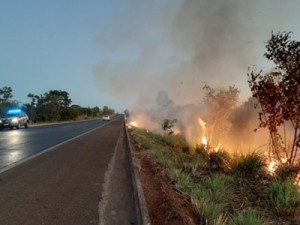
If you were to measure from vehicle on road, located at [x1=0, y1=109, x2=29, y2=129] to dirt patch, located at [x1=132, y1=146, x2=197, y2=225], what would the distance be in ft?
104

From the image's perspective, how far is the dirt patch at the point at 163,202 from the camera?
6113 millimetres

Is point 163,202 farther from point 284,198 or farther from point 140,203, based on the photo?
point 284,198

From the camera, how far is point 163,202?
720cm

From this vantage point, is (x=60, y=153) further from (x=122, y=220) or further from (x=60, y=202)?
(x=122, y=220)

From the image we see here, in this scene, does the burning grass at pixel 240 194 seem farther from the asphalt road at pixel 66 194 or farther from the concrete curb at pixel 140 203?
the asphalt road at pixel 66 194

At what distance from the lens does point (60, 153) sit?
15945mm

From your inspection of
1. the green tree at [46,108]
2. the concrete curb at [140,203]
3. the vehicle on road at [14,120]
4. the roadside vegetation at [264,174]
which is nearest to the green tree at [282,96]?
the roadside vegetation at [264,174]

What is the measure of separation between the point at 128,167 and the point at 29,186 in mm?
4409

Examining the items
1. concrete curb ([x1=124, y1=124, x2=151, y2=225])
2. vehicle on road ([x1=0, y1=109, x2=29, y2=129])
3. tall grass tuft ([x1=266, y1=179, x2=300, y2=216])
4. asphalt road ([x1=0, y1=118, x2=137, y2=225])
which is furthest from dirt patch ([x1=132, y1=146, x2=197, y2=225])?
vehicle on road ([x1=0, y1=109, x2=29, y2=129])

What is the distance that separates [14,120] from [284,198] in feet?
120

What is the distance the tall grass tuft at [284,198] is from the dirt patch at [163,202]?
63.2 inches

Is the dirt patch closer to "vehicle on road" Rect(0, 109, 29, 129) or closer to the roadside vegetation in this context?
the roadside vegetation

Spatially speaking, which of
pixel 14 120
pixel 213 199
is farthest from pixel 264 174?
pixel 14 120

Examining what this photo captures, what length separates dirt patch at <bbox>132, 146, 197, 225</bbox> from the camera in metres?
6.11
